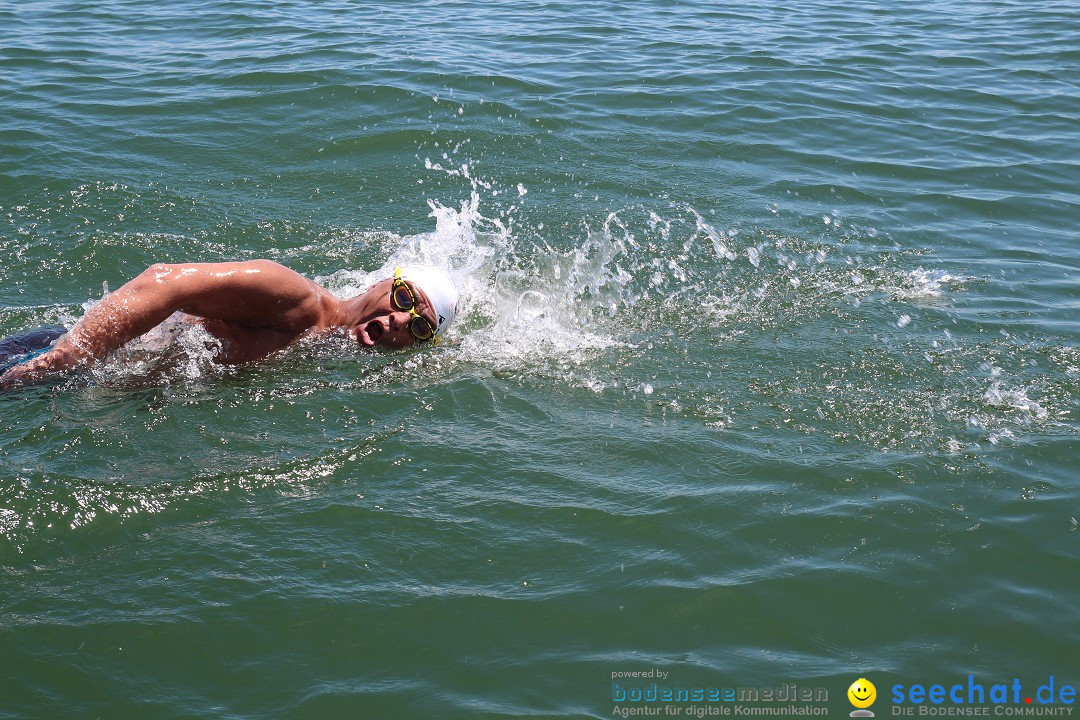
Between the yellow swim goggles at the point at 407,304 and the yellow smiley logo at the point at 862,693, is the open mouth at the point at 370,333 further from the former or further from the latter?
the yellow smiley logo at the point at 862,693

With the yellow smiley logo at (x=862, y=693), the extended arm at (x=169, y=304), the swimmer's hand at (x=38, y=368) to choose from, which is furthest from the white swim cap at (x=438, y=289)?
the yellow smiley logo at (x=862, y=693)

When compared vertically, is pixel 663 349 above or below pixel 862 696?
above

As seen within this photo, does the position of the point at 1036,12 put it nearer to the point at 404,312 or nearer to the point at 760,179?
the point at 760,179

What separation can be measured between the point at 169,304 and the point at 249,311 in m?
0.57

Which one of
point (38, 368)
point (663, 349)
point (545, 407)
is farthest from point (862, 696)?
point (38, 368)

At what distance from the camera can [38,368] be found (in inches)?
210

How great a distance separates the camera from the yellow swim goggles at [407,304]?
650 centimetres

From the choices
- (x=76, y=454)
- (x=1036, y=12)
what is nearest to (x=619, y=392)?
(x=76, y=454)

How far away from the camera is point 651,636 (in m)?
4.24

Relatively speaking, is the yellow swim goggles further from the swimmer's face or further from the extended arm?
the extended arm

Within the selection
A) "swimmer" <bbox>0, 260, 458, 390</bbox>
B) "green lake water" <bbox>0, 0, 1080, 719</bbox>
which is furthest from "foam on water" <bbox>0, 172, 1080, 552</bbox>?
"swimmer" <bbox>0, 260, 458, 390</bbox>

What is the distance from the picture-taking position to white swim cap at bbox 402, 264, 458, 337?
6.62 meters

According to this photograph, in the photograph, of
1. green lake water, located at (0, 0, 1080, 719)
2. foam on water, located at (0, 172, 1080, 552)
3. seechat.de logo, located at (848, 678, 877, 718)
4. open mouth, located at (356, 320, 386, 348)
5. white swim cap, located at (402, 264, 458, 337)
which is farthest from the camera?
white swim cap, located at (402, 264, 458, 337)

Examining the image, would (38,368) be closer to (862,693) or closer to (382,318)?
(382,318)
